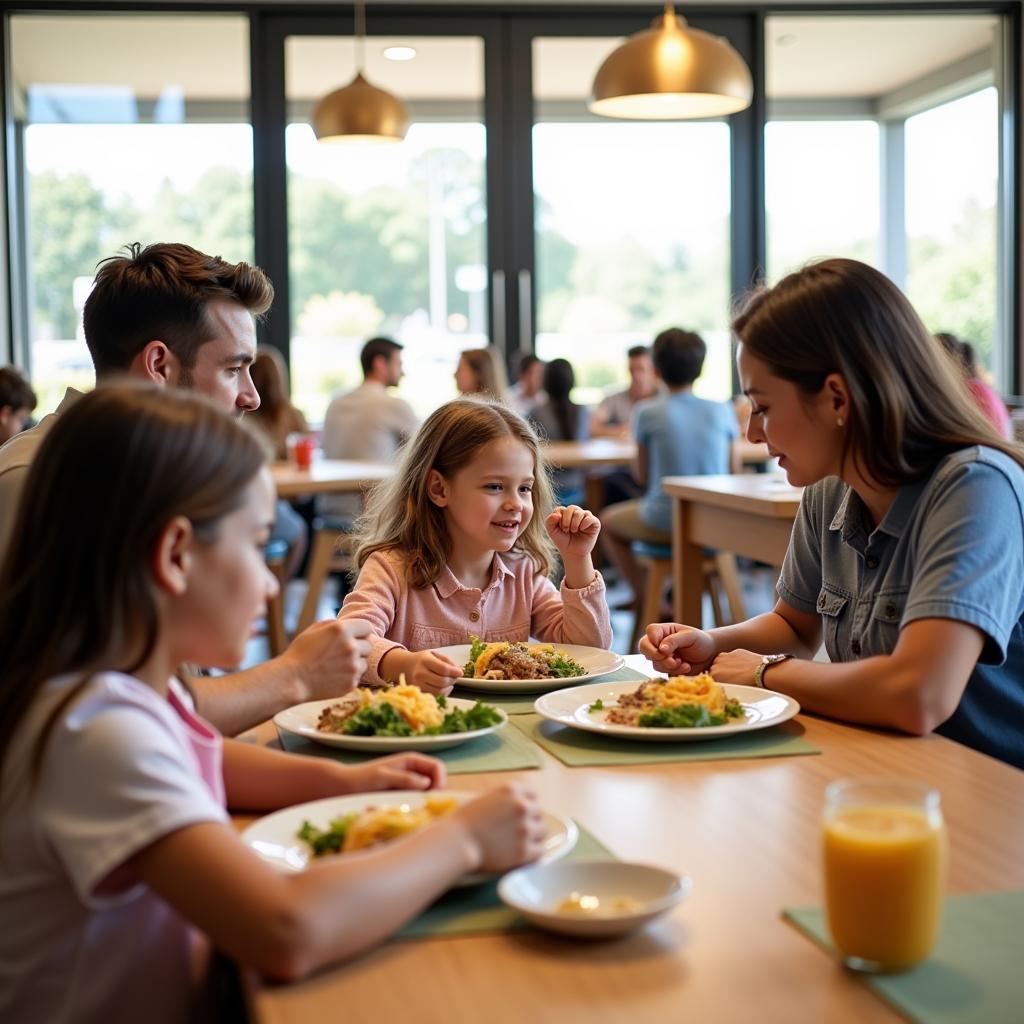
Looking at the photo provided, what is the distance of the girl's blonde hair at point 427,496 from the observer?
2.30m

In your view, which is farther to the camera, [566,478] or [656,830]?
[566,478]

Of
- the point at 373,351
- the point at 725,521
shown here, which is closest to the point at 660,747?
the point at 725,521

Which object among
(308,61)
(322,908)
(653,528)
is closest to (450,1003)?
(322,908)

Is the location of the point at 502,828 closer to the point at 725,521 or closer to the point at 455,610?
the point at 455,610

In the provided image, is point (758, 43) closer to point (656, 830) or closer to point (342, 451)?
point (342, 451)

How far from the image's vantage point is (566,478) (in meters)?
6.26

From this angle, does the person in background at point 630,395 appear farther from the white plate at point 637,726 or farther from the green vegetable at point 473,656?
the white plate at point 637,726

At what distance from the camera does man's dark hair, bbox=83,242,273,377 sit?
6.76 ft

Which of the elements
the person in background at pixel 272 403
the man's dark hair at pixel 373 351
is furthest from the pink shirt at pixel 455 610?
the man's dark hair at pixel 373 351

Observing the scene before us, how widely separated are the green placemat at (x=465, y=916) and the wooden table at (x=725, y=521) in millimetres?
2371

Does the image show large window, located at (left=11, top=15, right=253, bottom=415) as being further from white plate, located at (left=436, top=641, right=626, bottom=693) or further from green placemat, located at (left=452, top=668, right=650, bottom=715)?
green placemat, located at (left=452, top=668, right=650, bottom=715)

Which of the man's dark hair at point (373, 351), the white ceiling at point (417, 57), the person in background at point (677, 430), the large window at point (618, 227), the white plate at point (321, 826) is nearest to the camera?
the white plate at point (321, 826)

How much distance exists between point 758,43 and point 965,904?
22.5ft

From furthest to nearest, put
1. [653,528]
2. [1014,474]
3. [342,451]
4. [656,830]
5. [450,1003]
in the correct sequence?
[342,451] < [653,528] < [1014,474] < [656,830] < [450,1003]
